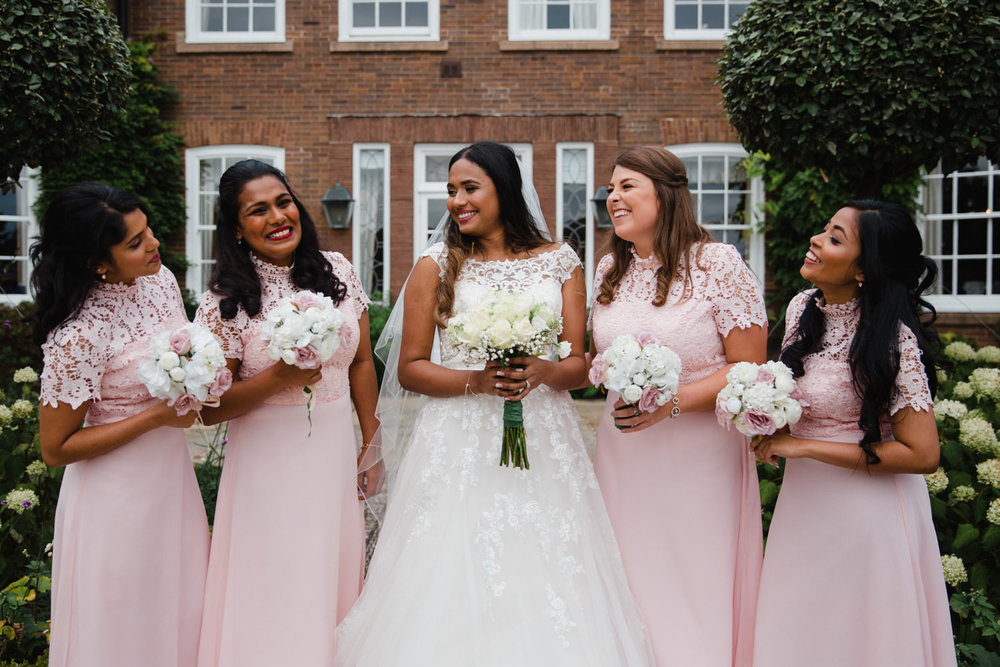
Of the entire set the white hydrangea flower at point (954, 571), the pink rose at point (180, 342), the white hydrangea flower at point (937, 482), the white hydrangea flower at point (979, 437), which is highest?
the pink rose at point (180, 342)

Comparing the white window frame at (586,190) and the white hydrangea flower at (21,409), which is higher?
the white window frame at (586,190)

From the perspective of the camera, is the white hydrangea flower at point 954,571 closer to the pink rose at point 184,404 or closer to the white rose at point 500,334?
the white rose at point 500,334

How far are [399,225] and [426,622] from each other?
8805 mm

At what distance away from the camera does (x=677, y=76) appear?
1073 cm

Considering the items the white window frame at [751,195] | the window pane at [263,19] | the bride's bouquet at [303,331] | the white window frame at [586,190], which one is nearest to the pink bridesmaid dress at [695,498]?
the bride's bouquet at [303,331]

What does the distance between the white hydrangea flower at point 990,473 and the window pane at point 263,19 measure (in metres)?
10.6

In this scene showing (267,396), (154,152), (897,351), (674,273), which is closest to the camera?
(897,351)

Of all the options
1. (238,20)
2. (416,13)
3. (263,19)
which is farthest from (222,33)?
(416,13)

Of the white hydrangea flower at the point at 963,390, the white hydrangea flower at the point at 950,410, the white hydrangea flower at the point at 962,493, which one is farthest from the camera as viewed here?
the white hydrangea flower at the point at 963,390

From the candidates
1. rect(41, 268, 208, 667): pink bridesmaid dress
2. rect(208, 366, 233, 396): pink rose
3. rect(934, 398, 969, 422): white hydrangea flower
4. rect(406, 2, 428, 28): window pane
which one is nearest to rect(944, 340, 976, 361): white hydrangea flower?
rect(934, 398, 969, 422): white hydrangea flower

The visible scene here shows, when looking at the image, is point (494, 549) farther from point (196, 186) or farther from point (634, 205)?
point (196, 186)

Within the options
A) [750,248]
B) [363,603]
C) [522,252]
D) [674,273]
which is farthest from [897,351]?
[750,248]

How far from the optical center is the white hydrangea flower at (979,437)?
397 centimetres

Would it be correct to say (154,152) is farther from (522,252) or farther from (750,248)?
(522,252)
